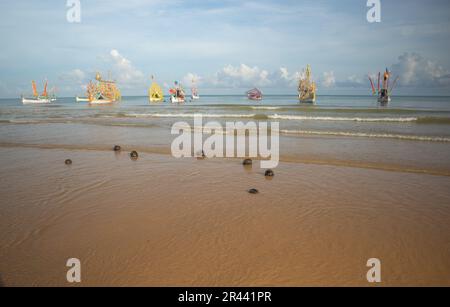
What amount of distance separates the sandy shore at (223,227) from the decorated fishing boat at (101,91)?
6109cm

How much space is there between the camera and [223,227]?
513 cm

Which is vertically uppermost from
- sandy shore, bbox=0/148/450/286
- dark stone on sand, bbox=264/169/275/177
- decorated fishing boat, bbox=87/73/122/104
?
decorated fishing boat, bbox=87/73/122/104

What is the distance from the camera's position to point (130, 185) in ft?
24.7

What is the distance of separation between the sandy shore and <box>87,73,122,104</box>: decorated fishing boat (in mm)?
61086

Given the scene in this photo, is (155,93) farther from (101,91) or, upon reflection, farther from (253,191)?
(253,191)

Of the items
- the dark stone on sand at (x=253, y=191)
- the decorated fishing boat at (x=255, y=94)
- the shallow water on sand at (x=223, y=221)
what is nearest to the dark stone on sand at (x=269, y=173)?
the shallow water on sand at (x=223, y=221)

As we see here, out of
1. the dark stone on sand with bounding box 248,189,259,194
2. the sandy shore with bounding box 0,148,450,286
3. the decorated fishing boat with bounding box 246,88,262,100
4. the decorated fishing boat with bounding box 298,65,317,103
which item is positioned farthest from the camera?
the decorated fishing boat with bounding box 246,88,262,100

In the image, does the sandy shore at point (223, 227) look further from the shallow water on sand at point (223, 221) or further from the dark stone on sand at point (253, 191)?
the dark stone on sand at point (253, 191)

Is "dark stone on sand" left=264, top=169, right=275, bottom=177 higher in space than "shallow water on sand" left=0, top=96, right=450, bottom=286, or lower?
higher

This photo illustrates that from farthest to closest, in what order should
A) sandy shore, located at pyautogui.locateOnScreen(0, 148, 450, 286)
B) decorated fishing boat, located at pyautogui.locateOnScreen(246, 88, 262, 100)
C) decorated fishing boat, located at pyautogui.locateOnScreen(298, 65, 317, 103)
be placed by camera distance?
decorated fishing boat, located at pyautogui.locateOnScreen(246, 88, 262, 100), decorated fishing boat, located at pyautogui.locateOnScreen(298, 65, 317, 103), sandy shore, located at pyautogui.locateOnScreen(0, 148, 450, 286)

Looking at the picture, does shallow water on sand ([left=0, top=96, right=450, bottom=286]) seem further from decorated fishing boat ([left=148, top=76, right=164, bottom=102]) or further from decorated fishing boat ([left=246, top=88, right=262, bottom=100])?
decorated fishing boat ([left=246, top=88, right=262, bottom=100])

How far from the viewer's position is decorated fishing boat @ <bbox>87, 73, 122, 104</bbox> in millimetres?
63681

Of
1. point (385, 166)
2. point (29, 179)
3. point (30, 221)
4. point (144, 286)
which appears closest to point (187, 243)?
point (144, 286)

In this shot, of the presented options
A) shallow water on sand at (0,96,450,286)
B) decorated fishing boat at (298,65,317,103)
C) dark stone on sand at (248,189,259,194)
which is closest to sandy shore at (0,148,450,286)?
shallow water on sand at (0,96,450,286)
